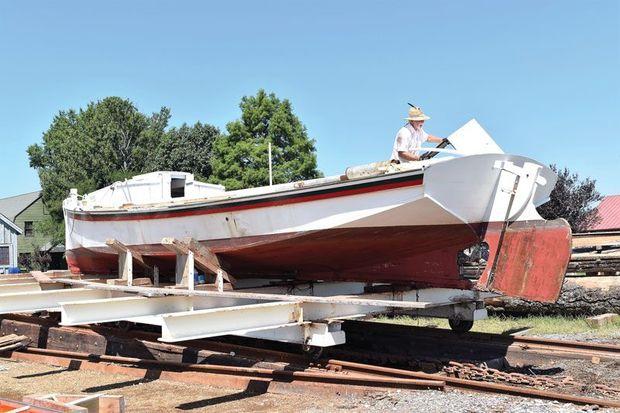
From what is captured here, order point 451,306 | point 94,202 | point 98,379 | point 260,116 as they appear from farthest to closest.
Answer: point 260,116
point 94,202
point 451,306
point 98,379

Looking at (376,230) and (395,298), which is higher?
(376,230)

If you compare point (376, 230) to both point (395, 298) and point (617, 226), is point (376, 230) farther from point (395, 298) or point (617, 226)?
point (617, 226)

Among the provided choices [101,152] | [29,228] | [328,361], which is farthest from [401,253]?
[29,228]

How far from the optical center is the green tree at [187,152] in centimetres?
4006

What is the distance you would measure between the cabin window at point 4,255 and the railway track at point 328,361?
30.3 m

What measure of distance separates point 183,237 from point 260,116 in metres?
28.6

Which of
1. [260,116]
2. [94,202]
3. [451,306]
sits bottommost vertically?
[451,306]

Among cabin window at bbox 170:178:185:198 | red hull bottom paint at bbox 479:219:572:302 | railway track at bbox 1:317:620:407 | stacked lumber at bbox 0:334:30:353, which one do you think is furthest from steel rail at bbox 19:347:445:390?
cabin window at bbox 170:178:185:198

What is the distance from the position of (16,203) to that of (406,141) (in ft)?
141

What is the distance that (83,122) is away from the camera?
4506 centimetres

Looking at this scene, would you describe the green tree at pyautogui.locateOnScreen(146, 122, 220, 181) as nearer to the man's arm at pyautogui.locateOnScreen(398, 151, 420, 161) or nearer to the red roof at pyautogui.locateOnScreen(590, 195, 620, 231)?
the red roof at pyautogui.locateOnScreen(590, 195, 620, 231)

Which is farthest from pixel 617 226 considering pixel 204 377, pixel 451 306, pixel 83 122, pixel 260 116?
pixel 83 122

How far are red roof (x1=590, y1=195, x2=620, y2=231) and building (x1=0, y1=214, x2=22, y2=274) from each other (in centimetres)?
3087

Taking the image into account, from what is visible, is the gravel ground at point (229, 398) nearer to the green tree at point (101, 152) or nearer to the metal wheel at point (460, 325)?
the metal wheel at point (460, 325)
